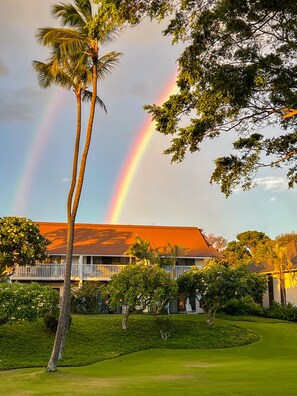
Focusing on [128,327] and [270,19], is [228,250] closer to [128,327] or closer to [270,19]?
[128,327]

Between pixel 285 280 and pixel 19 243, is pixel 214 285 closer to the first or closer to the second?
pixel 19 243

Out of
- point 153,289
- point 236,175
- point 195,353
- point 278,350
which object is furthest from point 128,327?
point 236,175

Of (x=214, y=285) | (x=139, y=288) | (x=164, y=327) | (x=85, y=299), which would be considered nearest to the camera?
(x=139, y=288)

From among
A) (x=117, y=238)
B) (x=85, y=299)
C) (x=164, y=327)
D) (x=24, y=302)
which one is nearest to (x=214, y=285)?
(x=164, y=327)

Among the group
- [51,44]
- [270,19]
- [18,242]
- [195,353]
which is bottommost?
[195,353]

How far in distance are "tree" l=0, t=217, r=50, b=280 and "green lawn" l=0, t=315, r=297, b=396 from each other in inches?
257

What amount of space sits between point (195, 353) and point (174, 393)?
11.8 meters

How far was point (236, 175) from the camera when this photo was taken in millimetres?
15664

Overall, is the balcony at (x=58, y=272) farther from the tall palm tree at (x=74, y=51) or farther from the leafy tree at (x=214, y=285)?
the tall palm tree at (x=74, y=51)

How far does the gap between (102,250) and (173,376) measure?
24485mm

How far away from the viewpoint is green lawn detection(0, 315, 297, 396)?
1009 cm

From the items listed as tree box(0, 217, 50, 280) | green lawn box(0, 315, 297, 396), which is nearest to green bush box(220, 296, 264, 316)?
green lawn box(0, 315, 297, 396)

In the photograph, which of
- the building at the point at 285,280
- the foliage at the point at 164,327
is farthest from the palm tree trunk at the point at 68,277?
the building at the point at 285,280

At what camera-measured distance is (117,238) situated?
3975 centimetres
